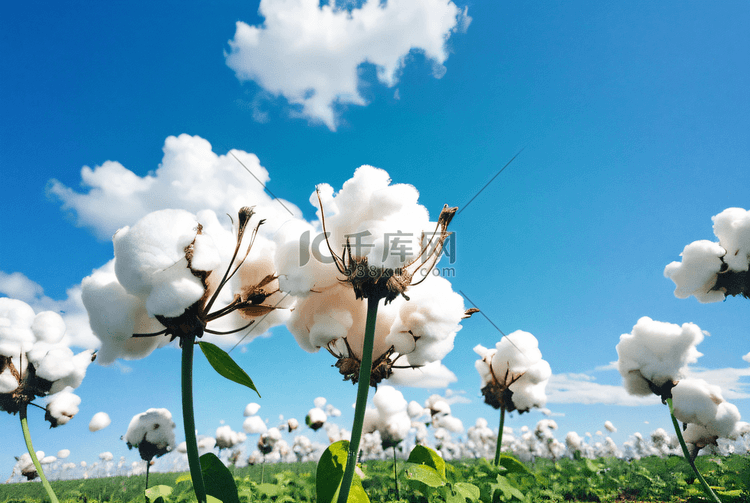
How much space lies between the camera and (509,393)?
3508 mm

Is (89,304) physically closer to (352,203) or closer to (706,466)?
(352,203)

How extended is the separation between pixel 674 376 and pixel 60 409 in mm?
4580

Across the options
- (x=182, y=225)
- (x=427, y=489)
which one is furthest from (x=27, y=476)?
(x=182, y=225)

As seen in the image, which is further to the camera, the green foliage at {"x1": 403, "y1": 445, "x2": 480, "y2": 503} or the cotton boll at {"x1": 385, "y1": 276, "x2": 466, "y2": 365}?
the green foliage at {"x1": 403, "y1": 445, "x2": 480, "y2": 503}

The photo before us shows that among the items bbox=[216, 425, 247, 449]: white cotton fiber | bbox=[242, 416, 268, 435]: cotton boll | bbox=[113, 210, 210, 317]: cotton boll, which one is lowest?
bbox=[216, 425, 247, 449]: white cotton fiber

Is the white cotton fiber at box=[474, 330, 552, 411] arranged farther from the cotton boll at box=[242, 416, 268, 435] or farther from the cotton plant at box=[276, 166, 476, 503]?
the cotton boll at box=[242, 416, 268, 435]

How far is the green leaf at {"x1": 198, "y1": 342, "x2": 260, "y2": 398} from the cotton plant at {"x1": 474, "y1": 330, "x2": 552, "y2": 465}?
8.76 ft

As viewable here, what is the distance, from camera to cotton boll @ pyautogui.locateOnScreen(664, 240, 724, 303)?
2730mm

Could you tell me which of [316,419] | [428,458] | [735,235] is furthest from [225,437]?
[735,235]

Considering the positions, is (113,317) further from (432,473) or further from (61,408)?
(61,408)

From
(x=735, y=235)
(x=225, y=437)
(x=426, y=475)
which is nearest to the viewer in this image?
(x=426, y=475)

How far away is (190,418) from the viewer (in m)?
1.14

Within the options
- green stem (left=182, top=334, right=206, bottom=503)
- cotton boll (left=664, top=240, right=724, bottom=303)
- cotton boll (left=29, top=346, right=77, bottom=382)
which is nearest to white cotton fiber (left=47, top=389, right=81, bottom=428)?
cotton boll (left=29, top=346, right=77, bottom=382)

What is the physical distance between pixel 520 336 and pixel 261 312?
9.22 feet
